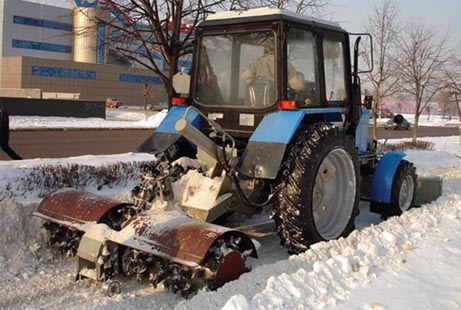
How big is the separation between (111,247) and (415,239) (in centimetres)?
336

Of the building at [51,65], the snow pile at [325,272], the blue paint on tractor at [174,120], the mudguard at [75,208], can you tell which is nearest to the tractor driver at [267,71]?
the blue paint on tractor at [174,120]

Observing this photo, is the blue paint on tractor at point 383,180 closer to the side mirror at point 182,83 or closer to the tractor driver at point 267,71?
the tractor driver at point 267,71

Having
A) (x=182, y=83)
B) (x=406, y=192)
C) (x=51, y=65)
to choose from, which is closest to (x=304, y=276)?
(x=182, y=83)

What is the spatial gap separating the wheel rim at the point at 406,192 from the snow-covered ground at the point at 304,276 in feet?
3.68

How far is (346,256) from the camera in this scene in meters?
4.93

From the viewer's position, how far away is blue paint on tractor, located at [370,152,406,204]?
7516 millimetres

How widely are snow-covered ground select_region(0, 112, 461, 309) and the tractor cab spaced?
5.48ft

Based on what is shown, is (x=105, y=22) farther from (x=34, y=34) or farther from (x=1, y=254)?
(x=34, y=34)

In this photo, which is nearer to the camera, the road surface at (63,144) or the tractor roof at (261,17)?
the tractor roof at (261,17)

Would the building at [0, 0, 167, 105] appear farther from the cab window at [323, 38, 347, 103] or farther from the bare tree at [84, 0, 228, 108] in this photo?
the cab window at [323, 38, 347, 103]

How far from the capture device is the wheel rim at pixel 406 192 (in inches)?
313

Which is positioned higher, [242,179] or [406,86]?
[406,86]

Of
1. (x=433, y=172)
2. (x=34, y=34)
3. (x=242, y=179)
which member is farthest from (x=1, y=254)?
(x=34, y=34)

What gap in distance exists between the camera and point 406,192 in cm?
812
